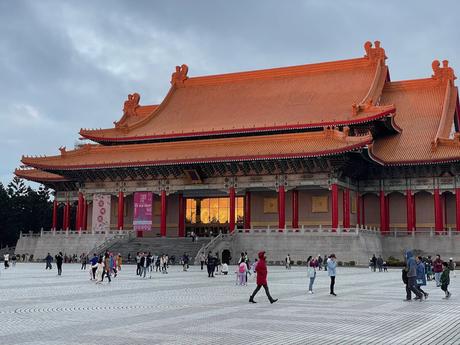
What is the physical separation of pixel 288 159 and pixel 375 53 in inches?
744

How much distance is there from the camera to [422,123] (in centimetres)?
6081

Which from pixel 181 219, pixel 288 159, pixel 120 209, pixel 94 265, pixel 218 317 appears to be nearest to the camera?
pixel 218 317

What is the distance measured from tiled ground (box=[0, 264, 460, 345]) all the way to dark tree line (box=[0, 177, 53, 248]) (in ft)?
199

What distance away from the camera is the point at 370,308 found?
1797 cm

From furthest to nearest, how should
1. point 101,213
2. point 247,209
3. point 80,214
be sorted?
point 80,214, point 101,213, point 247,209

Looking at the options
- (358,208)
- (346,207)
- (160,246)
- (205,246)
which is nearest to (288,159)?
(346,207)

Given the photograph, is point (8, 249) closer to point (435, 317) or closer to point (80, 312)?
point (80, 312)

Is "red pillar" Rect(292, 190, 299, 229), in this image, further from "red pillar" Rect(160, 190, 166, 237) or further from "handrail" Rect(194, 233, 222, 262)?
"red pillar" Rect(160, 190, 166, 237)

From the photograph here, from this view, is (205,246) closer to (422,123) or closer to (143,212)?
(143,212)

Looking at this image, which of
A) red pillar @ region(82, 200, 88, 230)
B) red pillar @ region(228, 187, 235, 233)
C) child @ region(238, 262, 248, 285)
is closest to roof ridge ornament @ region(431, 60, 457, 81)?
red pillar @ region(228, 187, 235, 233)

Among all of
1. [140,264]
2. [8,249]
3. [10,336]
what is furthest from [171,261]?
[10,336]

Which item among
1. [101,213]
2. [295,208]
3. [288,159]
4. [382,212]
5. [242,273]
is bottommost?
[242,273]

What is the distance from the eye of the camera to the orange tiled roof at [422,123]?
54.6 metres

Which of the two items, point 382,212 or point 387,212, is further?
point 387,212
